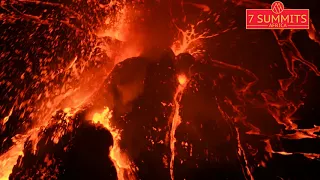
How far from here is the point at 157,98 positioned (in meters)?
3.11

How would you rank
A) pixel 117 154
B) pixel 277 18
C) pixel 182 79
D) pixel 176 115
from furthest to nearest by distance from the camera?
1. pixel 277 18
2. pixel 182 79
3. pixel 176 115
4. pixel 117 154

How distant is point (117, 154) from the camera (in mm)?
2873

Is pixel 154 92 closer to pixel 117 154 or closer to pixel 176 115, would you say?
pixel 176 115

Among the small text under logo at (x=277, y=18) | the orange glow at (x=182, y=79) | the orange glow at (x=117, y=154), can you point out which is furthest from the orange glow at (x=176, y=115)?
the small text under logo at (x=277, y=18)

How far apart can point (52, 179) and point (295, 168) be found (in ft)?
9.29

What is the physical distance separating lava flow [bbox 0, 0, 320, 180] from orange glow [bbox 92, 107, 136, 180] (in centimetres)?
1

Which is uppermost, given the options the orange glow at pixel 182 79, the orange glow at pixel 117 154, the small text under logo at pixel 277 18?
the small text under logo at pixel 277 18

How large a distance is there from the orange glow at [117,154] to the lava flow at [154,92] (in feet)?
0.04

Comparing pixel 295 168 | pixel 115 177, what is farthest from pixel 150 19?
pixel 295 168

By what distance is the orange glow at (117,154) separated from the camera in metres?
2.75

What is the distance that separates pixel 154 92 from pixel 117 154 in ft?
2.77

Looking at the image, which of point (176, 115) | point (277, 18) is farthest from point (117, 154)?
point (277, 18)

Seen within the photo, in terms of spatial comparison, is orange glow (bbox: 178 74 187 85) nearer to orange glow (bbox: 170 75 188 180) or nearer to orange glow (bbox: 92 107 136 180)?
orange glow (bbox: 170 75 188 180)

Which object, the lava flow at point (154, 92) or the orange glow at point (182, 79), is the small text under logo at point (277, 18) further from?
the orange glow at point (182, 79)
